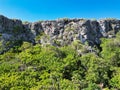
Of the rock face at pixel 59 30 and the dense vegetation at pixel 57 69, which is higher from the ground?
the rock face at pixel 59 30

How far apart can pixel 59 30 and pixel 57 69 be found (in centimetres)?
2388

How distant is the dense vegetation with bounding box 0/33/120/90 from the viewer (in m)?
54.2

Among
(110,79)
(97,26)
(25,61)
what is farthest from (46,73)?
(97,26)

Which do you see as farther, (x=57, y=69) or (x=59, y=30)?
(x=59, y=30)

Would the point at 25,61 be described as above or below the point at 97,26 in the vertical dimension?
below

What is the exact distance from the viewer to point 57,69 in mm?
61406

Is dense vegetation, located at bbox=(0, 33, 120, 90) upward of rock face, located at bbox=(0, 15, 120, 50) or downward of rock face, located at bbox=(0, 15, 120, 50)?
downward

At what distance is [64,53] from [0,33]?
17.9m

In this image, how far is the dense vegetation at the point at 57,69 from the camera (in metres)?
54.2

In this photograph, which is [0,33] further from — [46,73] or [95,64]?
[95,64]

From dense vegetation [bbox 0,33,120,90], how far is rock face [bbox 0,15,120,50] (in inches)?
192

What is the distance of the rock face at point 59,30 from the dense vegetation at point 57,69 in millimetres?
4874

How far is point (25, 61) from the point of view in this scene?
214ft

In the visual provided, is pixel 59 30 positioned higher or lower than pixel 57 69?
higher
